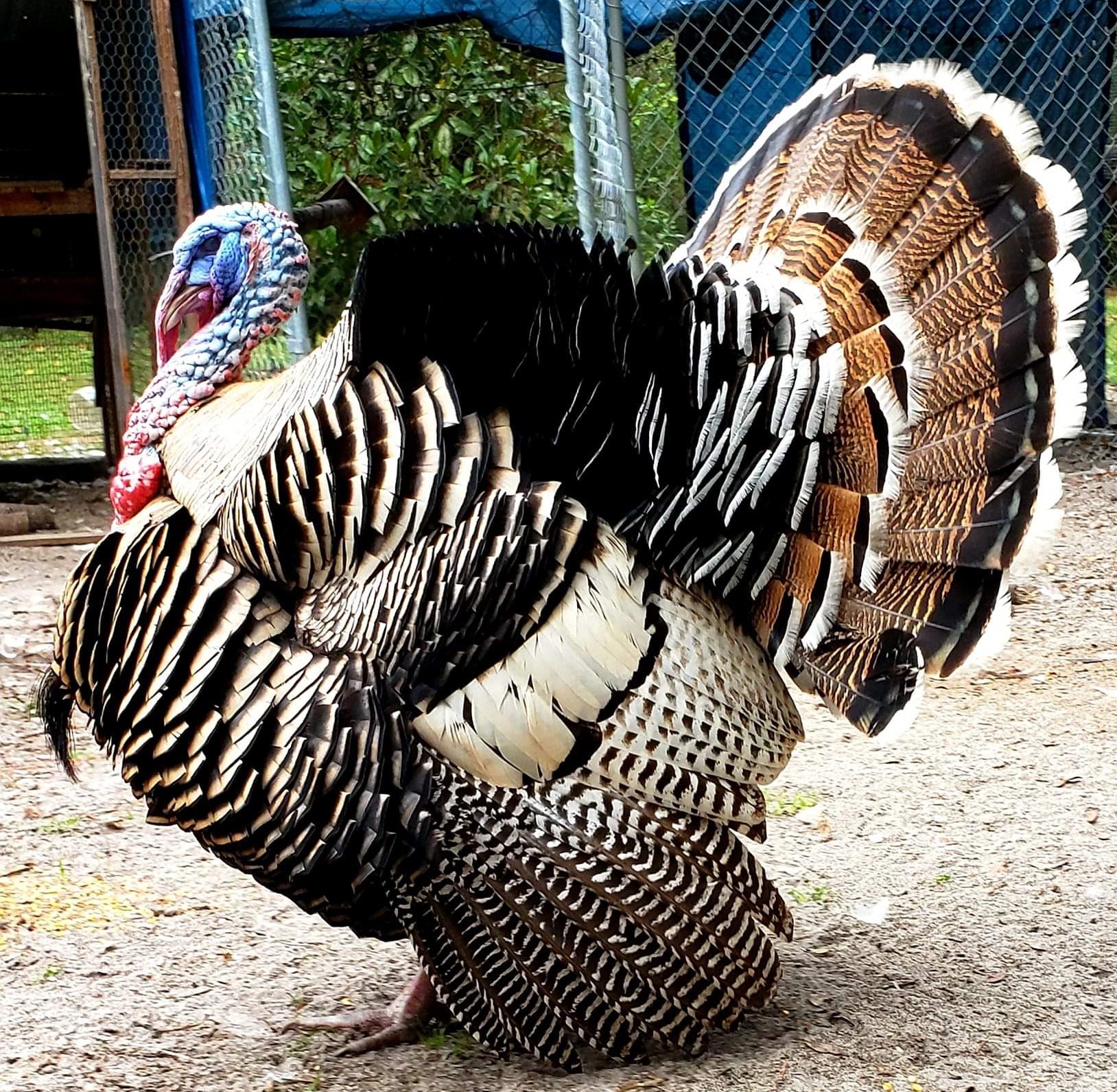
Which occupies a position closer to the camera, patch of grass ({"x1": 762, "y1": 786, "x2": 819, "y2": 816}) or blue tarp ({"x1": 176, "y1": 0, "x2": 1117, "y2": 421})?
patch of grass ({"x1": 762, "y1": 786, "x2": 819, "y2": 816})

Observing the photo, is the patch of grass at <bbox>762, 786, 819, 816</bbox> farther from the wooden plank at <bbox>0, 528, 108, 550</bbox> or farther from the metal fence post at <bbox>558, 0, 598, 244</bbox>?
the wooden plank at <bbox>0, 528, 108, 550</bbox>

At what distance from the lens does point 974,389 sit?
2.94 metres

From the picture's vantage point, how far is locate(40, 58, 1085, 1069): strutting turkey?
2777mm

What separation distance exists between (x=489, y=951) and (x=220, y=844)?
0.56 metres

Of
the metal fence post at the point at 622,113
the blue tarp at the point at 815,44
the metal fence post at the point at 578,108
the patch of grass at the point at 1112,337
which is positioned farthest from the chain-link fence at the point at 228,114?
the patch of grass at the point at 1112,337

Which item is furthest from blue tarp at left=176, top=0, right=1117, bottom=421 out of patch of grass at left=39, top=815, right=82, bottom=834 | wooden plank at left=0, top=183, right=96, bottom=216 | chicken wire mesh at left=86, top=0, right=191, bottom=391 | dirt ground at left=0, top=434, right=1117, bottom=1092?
patch of grass at left=39, top=815, right=82, bottom=834

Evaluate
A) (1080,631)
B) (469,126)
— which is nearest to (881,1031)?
(1080,631)

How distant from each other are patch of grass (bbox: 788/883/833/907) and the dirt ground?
0.02 meters

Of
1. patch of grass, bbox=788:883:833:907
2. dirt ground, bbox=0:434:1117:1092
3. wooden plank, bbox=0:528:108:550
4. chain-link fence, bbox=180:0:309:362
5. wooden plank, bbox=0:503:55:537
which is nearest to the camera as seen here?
dirt ground, bbox=0:434:1117:1092

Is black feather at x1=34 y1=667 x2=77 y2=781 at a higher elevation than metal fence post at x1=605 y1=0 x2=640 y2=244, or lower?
lower

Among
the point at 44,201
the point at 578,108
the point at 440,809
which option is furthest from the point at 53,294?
the point at 440,809

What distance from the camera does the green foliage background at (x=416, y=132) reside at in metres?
9.09

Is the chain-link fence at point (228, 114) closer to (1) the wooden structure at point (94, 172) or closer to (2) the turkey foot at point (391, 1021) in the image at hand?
(1) the wooden structure at point (94, 172)

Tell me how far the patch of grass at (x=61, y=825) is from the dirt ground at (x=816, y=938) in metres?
0.01
